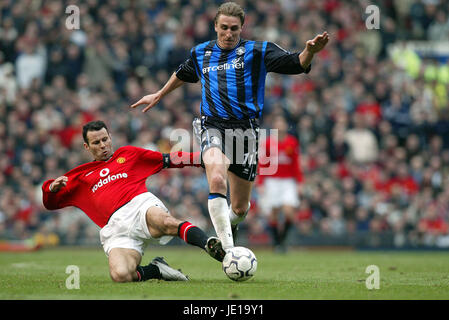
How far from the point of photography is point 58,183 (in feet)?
23.9

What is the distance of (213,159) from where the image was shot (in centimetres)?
732

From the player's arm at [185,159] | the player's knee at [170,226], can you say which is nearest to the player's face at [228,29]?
the player's arm at [185,159]

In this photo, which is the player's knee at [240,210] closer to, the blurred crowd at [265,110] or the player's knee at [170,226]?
the player's knee at [170,226]

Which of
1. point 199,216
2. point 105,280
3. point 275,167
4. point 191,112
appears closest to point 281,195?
point 275,167

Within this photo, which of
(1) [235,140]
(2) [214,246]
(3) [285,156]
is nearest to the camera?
(2) [214,246]

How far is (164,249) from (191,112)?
374 centimetres

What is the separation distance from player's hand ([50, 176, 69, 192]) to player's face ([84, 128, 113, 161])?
50cm

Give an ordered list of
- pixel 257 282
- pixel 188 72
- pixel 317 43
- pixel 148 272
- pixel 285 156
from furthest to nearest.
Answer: pixel 285 156 < pixel 188 72 < pixel 148 272 < pixel 257 282 < pixel 317 43

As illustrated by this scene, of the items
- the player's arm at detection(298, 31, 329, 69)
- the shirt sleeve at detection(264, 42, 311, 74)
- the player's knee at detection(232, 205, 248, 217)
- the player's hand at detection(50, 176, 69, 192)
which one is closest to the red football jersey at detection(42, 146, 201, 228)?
the player's hand at detection(50, 176, 69, 192)

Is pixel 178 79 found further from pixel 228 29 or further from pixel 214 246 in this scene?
pixel 214 246

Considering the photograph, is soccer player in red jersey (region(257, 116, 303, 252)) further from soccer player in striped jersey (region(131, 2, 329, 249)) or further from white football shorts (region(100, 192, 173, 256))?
white football shorts (region(100, 192, 173, 256))

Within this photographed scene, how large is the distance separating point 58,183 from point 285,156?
7.11m

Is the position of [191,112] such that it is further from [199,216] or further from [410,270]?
[410,270]

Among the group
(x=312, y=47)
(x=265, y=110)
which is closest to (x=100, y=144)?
(x=312, y=47)
